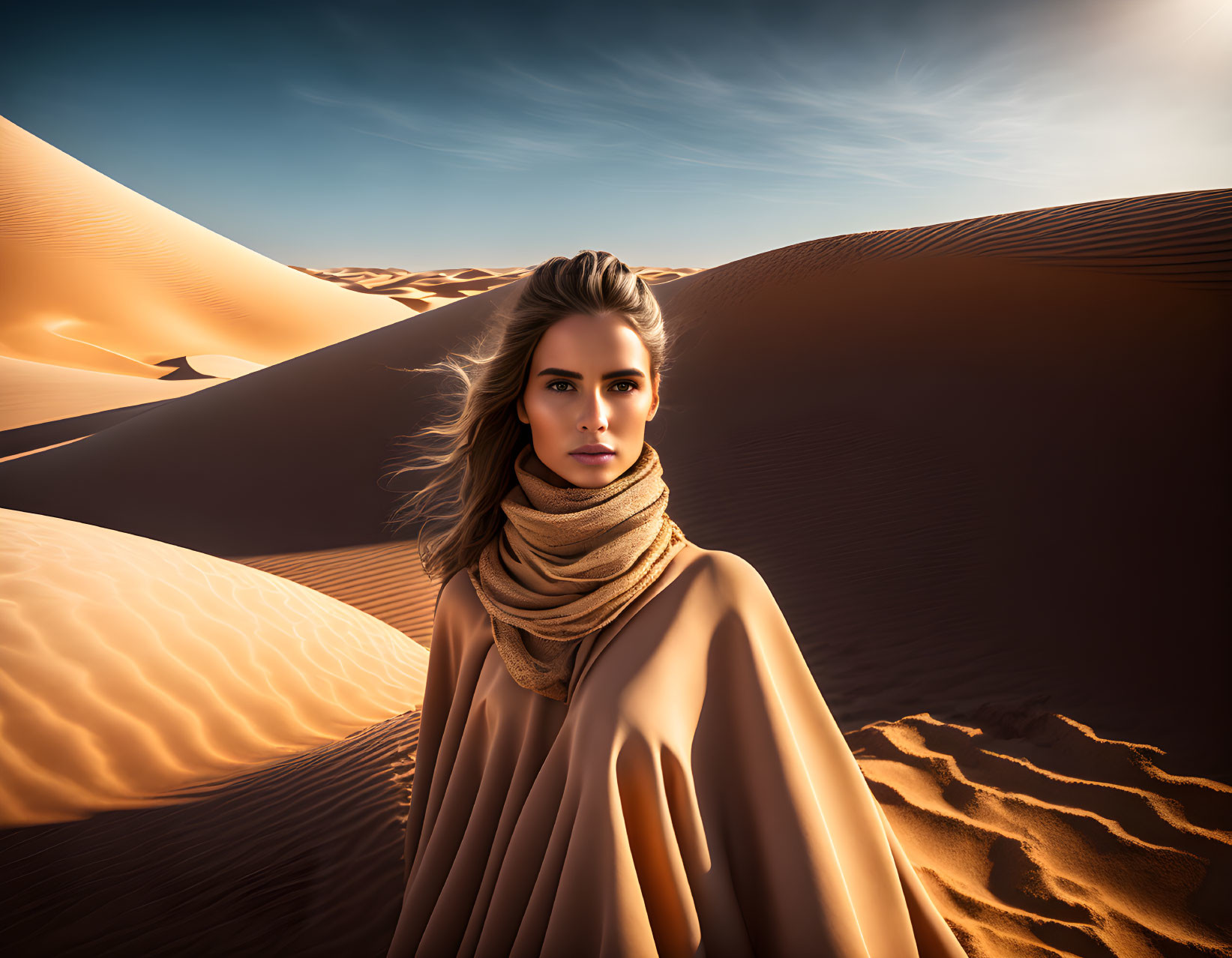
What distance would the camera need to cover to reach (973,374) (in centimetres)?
911

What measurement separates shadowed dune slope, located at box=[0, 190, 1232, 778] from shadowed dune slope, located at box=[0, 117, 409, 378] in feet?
58.6

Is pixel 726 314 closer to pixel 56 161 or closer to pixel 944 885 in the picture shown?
pixel 944 885

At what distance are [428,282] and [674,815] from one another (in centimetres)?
6162

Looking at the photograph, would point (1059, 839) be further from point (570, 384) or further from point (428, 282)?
point (428, 282)

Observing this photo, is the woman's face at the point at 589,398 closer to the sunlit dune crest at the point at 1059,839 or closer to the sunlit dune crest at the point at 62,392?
the sunlit dune crest at the point at 1059,839

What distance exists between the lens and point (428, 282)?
58812 mm

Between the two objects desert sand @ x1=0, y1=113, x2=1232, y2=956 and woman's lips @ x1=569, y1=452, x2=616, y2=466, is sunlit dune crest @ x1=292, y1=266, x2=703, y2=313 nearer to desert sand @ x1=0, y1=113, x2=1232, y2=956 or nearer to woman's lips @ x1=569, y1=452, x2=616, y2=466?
desert sand @ x1=0, y1=113, x2=1232, y2=956

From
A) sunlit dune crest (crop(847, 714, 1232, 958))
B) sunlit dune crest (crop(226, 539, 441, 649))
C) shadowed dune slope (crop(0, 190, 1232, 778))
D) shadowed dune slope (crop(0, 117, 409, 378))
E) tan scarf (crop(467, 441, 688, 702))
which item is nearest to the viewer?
tan scarf (crop(467, 441, 688, 702))

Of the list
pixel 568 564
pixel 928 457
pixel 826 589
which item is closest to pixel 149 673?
pixel 568 564

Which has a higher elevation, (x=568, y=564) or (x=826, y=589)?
(x=568, y=564)

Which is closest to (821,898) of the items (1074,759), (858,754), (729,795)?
(729,795)

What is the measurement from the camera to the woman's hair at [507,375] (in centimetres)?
173

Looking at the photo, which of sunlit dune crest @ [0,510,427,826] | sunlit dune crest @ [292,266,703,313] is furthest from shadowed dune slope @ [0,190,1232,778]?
sunlit dune crest @ [292,266,703,313]

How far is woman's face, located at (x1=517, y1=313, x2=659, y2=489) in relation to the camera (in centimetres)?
163
